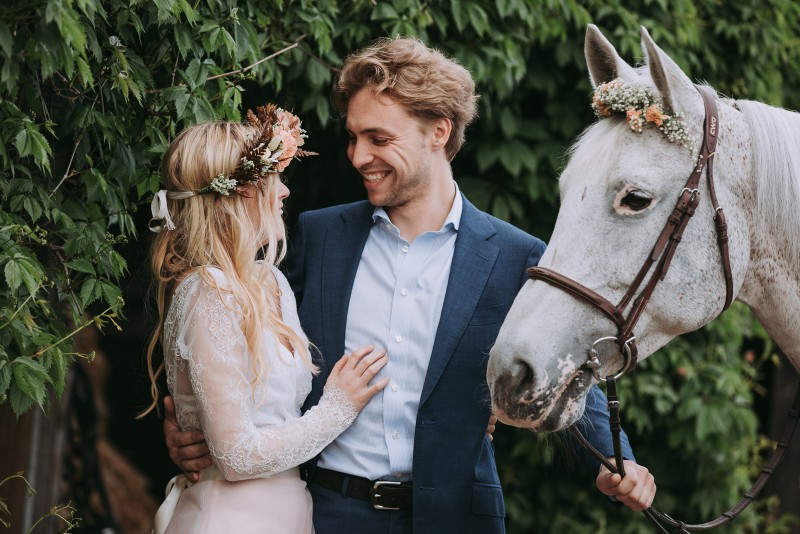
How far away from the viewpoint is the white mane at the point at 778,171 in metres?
2.08

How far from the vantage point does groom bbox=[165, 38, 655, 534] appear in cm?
234

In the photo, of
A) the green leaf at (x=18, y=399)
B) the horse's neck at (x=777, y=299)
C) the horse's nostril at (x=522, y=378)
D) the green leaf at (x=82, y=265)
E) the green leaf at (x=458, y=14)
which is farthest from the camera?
the green leaf at (x=458, y=14)

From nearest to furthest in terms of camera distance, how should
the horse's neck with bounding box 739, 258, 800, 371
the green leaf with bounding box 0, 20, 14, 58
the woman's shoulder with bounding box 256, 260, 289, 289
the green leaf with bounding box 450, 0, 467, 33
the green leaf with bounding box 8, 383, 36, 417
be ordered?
the green leaf with bounding box 0, 20, 14, 58 → the green leaf with bounding box 8, 383, 36, 417 → the horse's neck with bounding box 739, 258, 800, 371 → the woman's shoulder with bounding box 256, 260, 289, 289 → the green leaf with bounding box 450, 0, 467, 33

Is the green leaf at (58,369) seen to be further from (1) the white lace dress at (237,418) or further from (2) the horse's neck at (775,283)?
(2) the horse's neck at (775,283)

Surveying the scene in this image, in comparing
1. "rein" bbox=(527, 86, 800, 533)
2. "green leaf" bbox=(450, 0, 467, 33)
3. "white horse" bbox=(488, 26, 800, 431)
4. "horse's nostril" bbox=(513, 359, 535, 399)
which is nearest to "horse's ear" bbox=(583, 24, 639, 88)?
"white horse" bbox=(488, 26, 800, 431)

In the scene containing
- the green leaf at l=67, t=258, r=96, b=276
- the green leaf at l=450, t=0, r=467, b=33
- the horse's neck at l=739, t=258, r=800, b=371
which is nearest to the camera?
the horse's neck at l=739, t=258, r=800, b=371

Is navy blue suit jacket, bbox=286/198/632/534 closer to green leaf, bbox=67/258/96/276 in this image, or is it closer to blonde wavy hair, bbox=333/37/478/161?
blonde wavy hair, bbox=333/37/478/161

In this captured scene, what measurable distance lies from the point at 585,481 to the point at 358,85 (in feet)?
8.82

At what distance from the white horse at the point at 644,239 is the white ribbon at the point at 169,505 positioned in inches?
37.7

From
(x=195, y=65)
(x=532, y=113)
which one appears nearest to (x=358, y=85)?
(x=195, y=65)

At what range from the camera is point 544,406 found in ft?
6.50

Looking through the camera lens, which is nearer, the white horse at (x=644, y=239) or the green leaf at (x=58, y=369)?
the white horse at (x=644, y=239)

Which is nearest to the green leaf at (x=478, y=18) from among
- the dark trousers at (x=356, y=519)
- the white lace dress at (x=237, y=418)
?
the white lace dress at (x=237, y=418)

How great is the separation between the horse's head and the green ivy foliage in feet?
2.13
